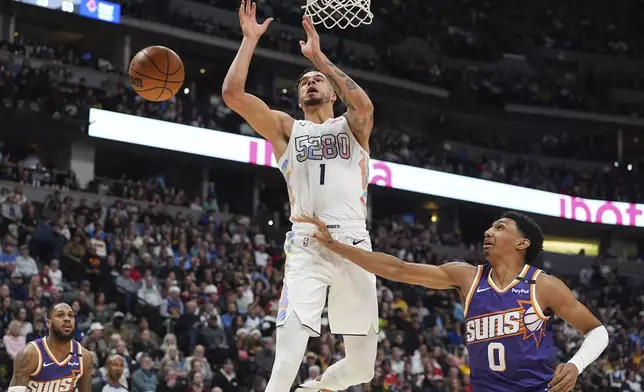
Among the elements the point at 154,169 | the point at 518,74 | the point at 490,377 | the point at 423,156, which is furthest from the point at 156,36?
the point at 490,377

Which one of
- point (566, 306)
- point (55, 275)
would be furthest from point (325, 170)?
point (55, 275)

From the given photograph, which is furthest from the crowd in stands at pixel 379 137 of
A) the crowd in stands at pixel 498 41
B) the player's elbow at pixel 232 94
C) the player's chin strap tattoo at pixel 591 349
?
the player's chin strap tattoo at pixel 591 349

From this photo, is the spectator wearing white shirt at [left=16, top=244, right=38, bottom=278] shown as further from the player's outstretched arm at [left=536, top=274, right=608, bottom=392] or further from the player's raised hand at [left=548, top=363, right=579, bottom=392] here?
the player's raised hand at [left=548, top=363, right=579, bottom=392]

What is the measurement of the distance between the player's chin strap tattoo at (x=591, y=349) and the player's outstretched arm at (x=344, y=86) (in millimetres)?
1982

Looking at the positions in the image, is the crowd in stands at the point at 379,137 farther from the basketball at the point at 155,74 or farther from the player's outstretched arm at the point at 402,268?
the player's outstretched arm at the point at 402,268

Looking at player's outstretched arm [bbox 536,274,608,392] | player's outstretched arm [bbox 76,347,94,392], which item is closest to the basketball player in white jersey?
player's outstretched arm [bbox 536,274,608,392]

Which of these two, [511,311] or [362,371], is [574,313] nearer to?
[511,311]

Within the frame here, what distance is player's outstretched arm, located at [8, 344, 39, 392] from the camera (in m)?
8.01

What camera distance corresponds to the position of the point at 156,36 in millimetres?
25844

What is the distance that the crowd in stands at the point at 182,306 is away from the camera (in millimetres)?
12867

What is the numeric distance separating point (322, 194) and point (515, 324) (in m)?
1.54

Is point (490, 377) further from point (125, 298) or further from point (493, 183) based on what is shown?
point (493, 183)

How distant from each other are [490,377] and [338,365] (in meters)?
1.22

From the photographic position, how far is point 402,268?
218 inches
